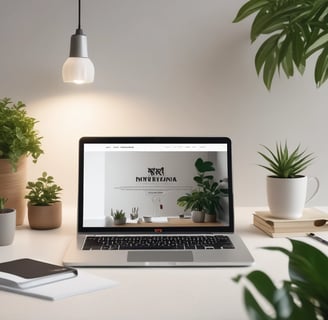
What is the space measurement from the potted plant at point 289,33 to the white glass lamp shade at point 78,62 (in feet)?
1.48

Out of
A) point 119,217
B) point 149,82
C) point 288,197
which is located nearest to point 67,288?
point 119,217

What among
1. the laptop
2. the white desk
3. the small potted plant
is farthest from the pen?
the small potted plant

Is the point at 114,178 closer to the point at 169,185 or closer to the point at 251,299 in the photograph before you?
the point at 169,185

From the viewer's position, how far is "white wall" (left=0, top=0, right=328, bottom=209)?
1.88 m

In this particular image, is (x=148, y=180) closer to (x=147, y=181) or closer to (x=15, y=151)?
(x=147, y=181)

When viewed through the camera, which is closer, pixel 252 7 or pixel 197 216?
pixel 197 216

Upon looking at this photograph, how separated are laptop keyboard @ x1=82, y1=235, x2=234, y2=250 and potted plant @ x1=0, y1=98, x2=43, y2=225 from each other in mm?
284

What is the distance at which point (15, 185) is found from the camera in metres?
1.67

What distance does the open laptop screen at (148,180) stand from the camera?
1607 millimetres

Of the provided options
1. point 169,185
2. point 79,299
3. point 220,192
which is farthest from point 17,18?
point 79,299

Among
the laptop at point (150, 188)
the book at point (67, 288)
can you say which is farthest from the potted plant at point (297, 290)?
the laptop at point (150, 188)

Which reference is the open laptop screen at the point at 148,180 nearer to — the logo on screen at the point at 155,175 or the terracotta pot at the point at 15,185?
the logo on screen at the point at 155,175

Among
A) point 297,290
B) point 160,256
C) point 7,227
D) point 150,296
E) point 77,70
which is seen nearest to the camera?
point 297,290

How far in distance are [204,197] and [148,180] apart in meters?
0.16
